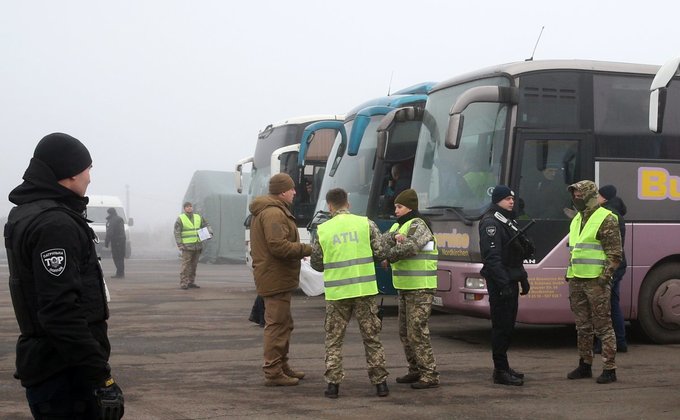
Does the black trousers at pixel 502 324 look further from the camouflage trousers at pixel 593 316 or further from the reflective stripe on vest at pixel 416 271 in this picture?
the camouflage trousers at pixel 593 316

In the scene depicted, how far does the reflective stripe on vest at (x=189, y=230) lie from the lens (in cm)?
2209

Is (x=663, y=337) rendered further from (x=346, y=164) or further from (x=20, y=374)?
(x=20, y=374)

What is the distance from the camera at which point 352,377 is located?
9.45m

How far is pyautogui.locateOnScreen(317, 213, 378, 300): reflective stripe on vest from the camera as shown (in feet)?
27.9

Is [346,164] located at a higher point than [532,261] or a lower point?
higher

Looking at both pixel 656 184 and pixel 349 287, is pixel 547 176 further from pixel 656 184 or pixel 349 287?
pixel 349 287

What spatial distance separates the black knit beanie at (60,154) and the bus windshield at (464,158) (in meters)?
7.64

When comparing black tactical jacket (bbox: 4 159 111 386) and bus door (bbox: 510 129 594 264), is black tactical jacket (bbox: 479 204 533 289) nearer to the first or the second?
bus door (bbox: 510 129 594 264)

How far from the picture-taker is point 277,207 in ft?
30.3

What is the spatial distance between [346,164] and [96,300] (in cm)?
1203

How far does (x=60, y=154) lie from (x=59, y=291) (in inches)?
23.6

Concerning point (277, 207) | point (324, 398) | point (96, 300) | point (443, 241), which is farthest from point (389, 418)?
point (443, 241)

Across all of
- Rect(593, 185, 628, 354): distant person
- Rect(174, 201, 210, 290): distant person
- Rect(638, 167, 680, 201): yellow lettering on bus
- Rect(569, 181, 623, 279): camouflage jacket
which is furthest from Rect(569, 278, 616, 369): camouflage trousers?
Rect(174, 201, 210, 290): distant person

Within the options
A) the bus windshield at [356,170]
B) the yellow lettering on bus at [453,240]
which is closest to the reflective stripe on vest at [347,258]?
the yellow lettering on bus at [453,240]
